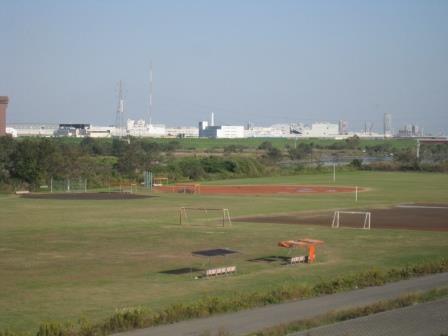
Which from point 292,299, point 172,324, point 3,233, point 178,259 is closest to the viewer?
point 172,324

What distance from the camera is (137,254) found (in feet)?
95.2

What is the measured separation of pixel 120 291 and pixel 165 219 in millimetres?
21869

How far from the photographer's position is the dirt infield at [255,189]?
6944cm

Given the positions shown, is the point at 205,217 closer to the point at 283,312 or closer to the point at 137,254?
the point at 137,254

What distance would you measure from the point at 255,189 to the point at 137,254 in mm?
45486

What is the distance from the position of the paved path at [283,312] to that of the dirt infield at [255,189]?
4821 centimetres

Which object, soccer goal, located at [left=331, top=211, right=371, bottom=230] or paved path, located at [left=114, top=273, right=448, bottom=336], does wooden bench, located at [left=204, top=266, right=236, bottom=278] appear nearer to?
paved path, located at [left=114, top=273, right=448, bottom=336]

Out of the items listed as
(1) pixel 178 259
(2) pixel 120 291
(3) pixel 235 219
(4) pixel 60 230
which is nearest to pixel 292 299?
(2) pixel 120 291

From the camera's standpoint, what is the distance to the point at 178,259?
27.8m

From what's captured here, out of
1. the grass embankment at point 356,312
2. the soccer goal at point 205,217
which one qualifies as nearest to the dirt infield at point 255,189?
the soccer goal at point 205,217

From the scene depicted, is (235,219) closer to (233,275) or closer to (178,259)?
(178,259)

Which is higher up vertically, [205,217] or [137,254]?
[205,217]

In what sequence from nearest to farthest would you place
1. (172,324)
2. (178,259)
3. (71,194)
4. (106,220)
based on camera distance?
(172,324), (178,259), (106,220), (71,194)

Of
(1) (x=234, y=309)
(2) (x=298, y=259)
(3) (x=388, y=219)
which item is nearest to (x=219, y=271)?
(2) (x=298, y=259)
